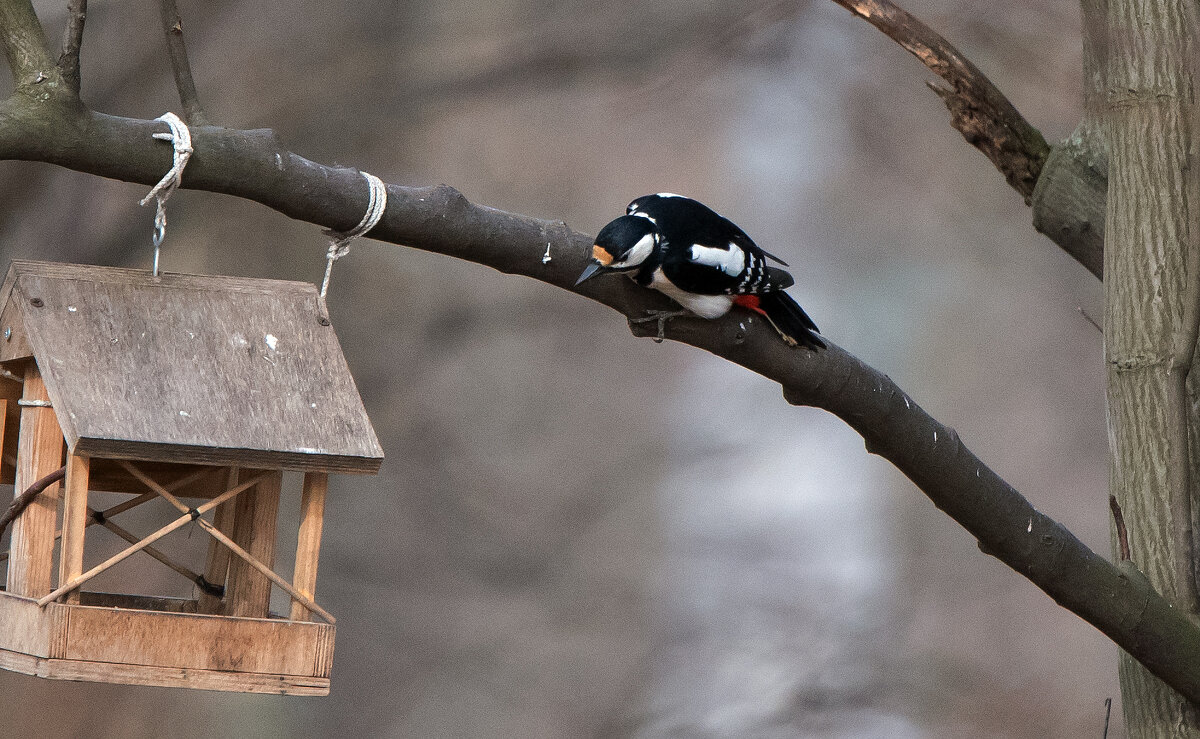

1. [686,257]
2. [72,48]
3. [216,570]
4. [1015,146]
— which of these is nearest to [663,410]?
[1015,146]

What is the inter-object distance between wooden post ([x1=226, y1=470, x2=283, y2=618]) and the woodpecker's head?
51cm

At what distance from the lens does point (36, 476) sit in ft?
4.79

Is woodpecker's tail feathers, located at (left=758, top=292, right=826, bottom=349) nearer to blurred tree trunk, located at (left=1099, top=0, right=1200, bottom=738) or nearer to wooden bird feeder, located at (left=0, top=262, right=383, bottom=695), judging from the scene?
wooden bird feeder, located at (left=0, top=262, right=383, bottom=695)

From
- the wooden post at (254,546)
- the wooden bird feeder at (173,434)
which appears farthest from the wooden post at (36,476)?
the wooden post at (254,546)

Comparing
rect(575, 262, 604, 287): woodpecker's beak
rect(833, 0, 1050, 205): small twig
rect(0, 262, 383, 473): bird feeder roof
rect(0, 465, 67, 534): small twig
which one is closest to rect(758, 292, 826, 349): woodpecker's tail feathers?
rect(575, 262, 604, 287): woodpecker's beak

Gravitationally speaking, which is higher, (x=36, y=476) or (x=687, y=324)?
(x=687, y=324)

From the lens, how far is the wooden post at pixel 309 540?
4.78 feet

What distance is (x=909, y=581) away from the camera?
4.21 meters

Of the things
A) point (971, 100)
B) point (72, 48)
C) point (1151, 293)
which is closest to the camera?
point (72, 48)

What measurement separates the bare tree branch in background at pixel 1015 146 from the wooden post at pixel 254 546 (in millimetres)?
1247

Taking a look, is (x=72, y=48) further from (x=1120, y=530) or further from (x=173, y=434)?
(x=1120, y=530)

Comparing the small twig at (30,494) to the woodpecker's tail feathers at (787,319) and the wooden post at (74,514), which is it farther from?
the woodpecker's tail feathers at (787,319)

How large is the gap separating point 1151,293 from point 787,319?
711 mm

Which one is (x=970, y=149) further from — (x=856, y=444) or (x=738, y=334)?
(x=738, y=334)
